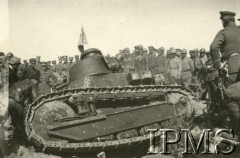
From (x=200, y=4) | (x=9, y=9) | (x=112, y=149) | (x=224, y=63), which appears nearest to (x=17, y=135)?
(x=112, y=149)

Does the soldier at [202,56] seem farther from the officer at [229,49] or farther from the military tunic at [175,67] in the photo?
the officer at [229,49]

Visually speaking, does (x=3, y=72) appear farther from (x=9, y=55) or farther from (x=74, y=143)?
(x=74, y=143)

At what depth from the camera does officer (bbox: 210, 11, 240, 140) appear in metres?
5.95

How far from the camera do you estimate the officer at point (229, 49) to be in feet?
19.5

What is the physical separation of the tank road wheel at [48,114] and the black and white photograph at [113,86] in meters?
0.02

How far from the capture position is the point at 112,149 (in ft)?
19.7

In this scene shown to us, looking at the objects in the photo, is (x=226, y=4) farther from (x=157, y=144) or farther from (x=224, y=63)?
(x=157, y=144)

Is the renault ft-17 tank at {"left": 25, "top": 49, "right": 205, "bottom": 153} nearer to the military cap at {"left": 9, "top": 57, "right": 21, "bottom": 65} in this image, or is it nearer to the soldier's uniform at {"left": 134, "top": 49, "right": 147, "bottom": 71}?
the military cap at {"left": 9, "top": 57, "right": 21, "bottom": 65}

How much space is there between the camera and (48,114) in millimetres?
6062

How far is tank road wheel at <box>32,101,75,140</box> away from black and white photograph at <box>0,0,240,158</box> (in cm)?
2

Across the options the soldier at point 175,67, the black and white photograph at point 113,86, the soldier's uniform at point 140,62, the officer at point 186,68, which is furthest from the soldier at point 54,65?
the officer at point 186,68

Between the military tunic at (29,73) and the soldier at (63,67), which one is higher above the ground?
the soldier at (63,67)

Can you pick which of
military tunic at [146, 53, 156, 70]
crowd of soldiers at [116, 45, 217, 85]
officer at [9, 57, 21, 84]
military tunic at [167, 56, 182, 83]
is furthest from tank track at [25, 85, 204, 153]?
military tunic at [146, 53, 156, 70]

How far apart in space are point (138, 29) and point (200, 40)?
1456mm
